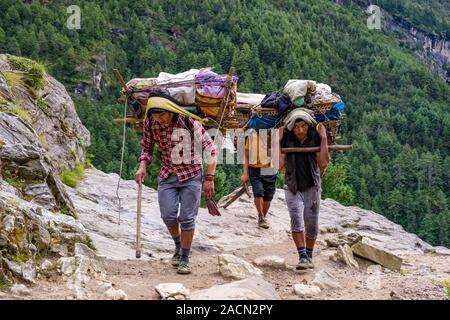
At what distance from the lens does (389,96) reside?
170875mm

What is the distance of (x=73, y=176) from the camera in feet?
38.6

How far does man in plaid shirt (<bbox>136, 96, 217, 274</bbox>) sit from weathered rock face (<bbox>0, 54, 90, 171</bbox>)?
3.69 m

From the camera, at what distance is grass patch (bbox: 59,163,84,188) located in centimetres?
1122

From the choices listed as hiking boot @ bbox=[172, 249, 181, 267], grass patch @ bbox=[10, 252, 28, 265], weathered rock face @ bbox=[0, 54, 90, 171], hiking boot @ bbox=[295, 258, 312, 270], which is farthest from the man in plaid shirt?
weathered rock face @ bbox=[0, 54, 90, 171]

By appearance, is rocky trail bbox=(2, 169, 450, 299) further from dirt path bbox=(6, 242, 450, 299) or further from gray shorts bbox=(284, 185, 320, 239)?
gray shorts bbox=(284, 185, 320, 239)

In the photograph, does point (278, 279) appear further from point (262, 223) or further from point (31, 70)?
point (31, 70)

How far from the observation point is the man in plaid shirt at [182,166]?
679cm

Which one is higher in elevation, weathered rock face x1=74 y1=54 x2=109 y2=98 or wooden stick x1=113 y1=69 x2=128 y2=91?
weathered rock face x1=74 y1=54 x2=109 y2=98

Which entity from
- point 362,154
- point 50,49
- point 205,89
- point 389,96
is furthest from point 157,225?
point 389,96

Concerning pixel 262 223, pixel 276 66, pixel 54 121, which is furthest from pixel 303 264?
pixel 276 66

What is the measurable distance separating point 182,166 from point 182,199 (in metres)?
0.36

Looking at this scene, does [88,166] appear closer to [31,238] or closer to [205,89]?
[205,89]

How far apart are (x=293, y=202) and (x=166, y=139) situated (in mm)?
1697

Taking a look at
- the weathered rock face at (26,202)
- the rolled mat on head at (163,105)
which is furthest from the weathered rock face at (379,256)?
the weathered rock face at (26,202)
